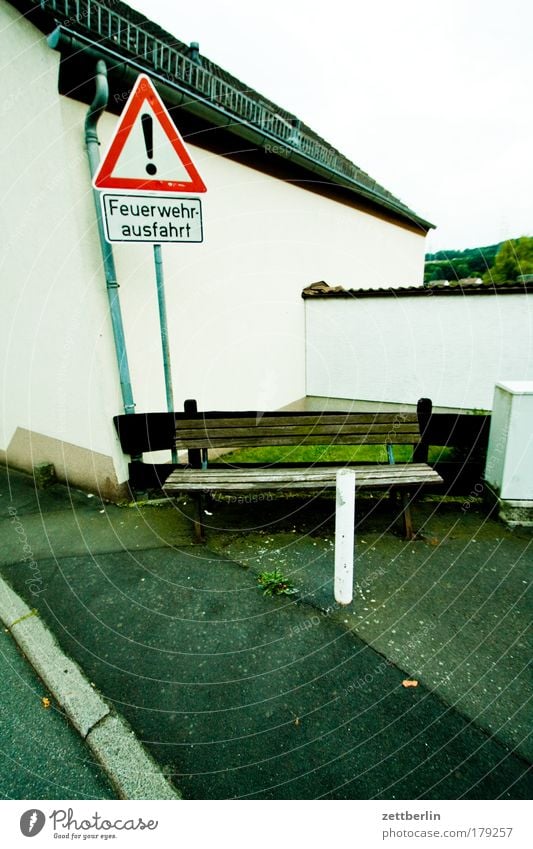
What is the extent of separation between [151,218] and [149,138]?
0.55 meters

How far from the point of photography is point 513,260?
1478 inches

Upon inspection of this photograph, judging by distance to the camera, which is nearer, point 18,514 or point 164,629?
point 164,629

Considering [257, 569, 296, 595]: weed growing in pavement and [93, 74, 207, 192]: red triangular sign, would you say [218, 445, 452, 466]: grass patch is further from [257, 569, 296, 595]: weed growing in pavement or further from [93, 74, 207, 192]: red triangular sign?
[93, 74, 207, 192]: red triangular sign

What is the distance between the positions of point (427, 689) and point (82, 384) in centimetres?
380

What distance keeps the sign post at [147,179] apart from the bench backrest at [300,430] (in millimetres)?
1628

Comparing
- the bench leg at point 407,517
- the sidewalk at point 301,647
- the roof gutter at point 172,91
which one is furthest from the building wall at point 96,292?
the bench leg at point 407,517

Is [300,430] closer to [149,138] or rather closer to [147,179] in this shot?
[147,179]

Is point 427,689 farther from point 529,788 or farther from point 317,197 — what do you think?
point 317,197

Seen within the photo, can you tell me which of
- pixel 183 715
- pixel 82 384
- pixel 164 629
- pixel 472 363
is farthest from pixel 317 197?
pixel 183 715

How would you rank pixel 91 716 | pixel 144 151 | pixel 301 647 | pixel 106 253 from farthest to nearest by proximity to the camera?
pixel 106 253, pixel 144 151, pixel 301 647, pixel 91 716

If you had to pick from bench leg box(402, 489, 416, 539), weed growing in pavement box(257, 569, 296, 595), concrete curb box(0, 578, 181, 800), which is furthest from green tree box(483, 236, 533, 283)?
Result: concrete curb box(0, 578, 181, 800)

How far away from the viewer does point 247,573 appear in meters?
3.29

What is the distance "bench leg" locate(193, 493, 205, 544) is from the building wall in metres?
1.23

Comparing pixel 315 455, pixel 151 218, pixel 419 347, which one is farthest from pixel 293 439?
pixel 419 347
